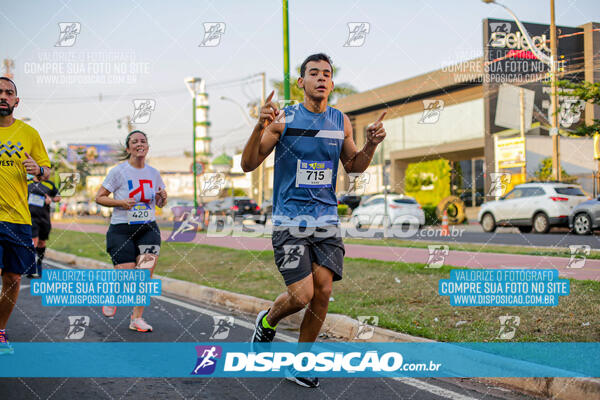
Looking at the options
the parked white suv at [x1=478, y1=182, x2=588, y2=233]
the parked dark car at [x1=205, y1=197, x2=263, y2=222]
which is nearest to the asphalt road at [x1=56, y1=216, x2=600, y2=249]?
the parked white suv at [x1=478, y1=182, x2=588, y2=233]

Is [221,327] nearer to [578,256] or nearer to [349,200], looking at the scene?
[578,256]

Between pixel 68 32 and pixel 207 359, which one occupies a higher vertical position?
pixel 68 32

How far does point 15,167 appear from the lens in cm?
478

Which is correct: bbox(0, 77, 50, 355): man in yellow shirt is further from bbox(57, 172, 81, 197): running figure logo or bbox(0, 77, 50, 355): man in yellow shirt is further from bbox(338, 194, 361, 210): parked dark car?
bbox(338, 194, 361, 210): parked dark car

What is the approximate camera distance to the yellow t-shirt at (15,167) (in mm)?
4699

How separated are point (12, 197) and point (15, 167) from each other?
24cm

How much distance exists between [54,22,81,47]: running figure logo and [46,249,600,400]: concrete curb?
3.82 metres

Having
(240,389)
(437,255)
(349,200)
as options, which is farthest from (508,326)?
(349,200)

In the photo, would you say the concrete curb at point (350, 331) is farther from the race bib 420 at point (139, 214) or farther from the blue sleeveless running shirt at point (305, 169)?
the race bib 420 at point (139, 214)

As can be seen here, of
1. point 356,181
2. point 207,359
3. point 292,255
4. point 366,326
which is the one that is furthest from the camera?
point 356,181

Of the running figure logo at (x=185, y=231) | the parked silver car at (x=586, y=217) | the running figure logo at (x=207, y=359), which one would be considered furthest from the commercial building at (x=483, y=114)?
the running figure logo at (x=207, y=359)

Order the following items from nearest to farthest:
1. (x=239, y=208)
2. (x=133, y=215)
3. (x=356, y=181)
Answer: (x=133, y=215) < (x=356, y=181) < (x=239, y=208)

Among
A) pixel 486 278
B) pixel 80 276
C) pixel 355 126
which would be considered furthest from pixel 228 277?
pixel 355 126

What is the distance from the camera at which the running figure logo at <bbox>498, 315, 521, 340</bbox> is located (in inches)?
202
